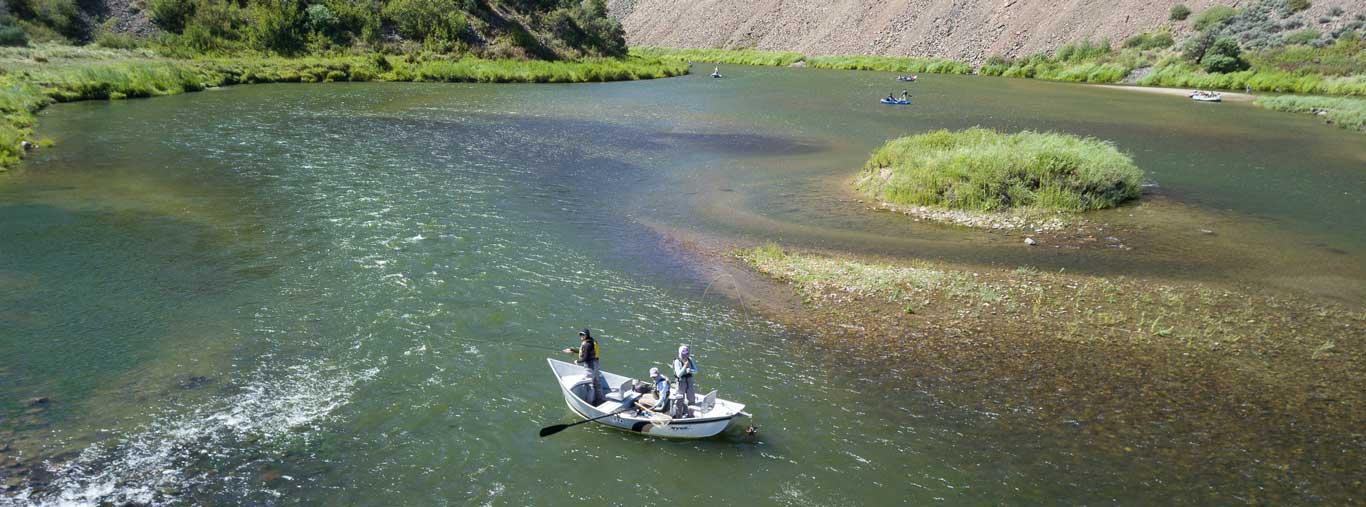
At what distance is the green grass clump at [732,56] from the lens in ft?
475

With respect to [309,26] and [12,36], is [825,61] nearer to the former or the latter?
[309,26]

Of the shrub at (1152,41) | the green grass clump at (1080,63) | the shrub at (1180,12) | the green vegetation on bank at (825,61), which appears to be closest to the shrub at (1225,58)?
the green grass clump at (1080,63)

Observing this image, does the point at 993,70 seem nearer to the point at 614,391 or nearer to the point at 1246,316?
the point at 1246,316

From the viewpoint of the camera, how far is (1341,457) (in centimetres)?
1653

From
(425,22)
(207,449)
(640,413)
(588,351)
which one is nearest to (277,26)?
(425,22)

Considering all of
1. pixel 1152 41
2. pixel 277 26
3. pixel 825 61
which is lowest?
pixel 277 26

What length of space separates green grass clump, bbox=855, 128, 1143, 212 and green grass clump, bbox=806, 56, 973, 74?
92.3 metres

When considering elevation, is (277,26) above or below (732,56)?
below

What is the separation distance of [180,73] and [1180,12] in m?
124

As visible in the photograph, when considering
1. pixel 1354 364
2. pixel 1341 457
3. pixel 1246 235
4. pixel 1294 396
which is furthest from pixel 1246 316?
pixel 1246 235

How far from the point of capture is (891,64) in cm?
13125

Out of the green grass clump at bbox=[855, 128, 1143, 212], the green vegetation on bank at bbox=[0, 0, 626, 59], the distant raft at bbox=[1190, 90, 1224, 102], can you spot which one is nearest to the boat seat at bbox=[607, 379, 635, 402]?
the green grass clump at bbox=[855, 128, 1143, 212]

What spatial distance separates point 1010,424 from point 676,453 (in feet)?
25.1

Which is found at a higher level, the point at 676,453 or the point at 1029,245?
the point at 1029,245
